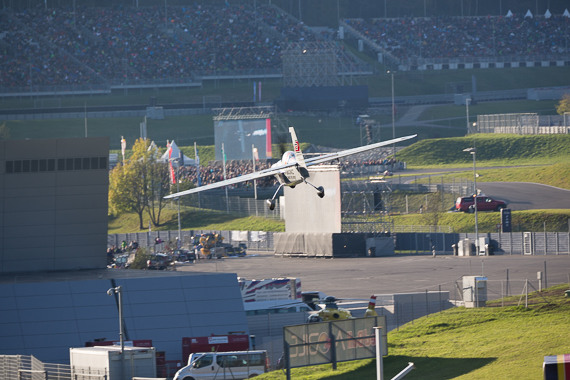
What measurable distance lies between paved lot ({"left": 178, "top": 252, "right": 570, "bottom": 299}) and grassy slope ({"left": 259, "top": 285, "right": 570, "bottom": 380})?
31.5ft

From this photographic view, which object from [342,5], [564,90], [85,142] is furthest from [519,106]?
[85,142]

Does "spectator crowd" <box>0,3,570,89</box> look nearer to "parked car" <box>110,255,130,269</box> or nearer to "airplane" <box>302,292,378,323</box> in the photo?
"parked car" <box>110,255,130,269</box>

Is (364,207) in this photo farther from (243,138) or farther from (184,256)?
(243,138)

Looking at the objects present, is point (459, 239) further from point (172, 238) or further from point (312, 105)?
point (312, 105)

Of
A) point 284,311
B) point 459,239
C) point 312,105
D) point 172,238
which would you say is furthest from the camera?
point 312,105

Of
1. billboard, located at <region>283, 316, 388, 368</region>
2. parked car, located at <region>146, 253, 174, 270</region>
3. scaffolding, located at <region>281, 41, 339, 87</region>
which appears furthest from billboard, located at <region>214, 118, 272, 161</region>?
billboard, located at <region>283, 316, 388, 368</region>

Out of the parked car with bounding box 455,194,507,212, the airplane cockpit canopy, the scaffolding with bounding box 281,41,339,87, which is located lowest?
the parked car with bounding box 455,194,507,212

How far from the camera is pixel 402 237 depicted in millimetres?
77250

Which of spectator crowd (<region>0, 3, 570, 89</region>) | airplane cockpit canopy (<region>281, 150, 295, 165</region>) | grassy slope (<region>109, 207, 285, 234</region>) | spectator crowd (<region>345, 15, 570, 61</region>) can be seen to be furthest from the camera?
spectator crowd (<region>345, 15, 570, 61</region>)

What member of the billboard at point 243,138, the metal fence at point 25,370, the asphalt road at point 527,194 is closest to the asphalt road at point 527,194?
the asphalt road at point 527,194

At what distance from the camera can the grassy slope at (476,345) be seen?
29.3m

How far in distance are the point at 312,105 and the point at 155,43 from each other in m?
28.3

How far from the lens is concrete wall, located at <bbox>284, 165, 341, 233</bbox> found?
245 ft

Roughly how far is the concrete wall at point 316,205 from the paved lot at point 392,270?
3.01m
